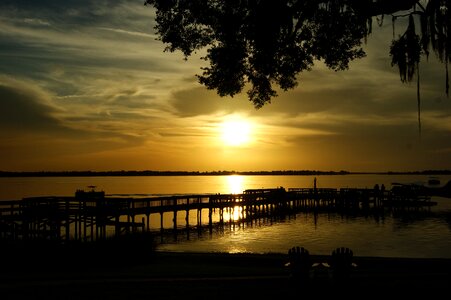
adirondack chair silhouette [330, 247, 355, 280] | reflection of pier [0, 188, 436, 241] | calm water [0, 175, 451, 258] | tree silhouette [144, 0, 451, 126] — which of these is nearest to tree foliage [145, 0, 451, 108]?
tree silhouette [144, 0, 451, 126]

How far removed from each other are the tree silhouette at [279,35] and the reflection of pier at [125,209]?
14.2m

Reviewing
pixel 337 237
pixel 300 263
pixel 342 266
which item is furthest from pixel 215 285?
pixel 337 237

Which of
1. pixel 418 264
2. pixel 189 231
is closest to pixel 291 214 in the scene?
pixel 189 231

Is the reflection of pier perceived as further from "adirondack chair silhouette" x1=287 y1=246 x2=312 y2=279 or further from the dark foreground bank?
"adirondack chair silhouette" x1=287 y1=246 x2=312 y2=279

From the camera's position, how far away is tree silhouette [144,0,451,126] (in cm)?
1123

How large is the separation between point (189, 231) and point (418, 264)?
3416cm

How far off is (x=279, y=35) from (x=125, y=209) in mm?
23886

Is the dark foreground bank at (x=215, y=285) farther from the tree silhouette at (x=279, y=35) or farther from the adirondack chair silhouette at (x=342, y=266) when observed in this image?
the tree silhouette at (x=279, y=35)

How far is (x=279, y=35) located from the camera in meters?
13.4

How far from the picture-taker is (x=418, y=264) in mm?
16984

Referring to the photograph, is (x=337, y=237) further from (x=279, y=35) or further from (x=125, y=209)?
(x=279, y=35)

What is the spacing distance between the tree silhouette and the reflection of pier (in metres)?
14.2

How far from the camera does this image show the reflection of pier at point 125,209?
94.3ft

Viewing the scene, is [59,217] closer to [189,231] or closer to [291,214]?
[189,231]
